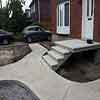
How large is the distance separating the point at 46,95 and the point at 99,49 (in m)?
3.40

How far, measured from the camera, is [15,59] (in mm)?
9258

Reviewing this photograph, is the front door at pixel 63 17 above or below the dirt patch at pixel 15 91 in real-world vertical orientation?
above

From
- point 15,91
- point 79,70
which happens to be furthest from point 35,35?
point 15,91

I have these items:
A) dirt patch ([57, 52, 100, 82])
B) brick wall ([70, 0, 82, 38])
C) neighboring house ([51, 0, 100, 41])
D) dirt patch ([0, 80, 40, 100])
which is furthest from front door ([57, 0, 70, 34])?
dirt patch ([0, 80, 40, 100])

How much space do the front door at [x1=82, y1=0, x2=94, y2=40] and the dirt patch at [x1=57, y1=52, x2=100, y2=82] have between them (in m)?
1.91

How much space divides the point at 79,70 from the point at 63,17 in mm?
7453

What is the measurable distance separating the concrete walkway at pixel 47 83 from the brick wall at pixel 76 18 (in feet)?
11.5

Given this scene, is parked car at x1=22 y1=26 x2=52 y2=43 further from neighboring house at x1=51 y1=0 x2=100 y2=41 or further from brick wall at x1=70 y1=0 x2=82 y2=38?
brick wall at x1=70 y1=0 x2=82 y2=38

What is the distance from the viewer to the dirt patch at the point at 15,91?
4.93m

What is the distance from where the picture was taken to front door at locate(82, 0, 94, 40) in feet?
29.7

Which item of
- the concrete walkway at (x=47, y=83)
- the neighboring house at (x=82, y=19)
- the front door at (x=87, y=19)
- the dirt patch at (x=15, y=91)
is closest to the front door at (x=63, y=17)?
the neighboring house at (x=82, y=19)

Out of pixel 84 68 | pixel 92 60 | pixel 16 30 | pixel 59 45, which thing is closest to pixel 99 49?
pixel 92 60

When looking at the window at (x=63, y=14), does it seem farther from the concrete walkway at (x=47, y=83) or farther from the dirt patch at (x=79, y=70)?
the concrete walkway at (x=47, y=83)

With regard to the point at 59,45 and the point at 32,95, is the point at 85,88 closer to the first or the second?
the point at 32,95
